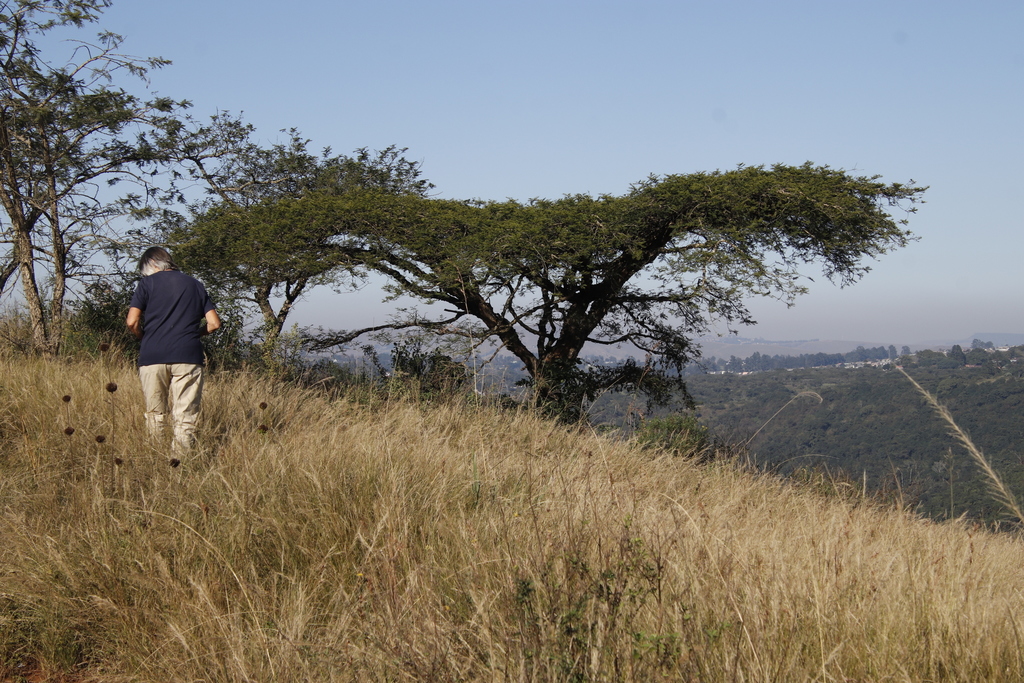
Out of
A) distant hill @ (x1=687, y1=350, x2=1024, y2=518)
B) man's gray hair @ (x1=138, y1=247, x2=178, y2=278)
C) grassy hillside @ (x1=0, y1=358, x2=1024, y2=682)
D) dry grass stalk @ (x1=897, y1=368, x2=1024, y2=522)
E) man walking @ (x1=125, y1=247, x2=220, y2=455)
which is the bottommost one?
distant hill @ (x1=687, y1=350, x2=1024, y2=518)

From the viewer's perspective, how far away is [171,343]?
5.29 m

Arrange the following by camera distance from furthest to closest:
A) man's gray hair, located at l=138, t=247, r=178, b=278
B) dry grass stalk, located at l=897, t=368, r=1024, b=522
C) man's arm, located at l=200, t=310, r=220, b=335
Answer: man's gray hair, located at l=138, t=247, r=178, b=278 < man's arm, located at l=200, t=310, r=220, b=335 < dry grass stalk, located at l=897, t=368, r=1024, b=522

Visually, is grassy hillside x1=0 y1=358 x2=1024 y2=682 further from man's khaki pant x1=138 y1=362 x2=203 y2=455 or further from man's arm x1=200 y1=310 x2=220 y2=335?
man's arm x1=200 y1=310 x2=220 y2=335

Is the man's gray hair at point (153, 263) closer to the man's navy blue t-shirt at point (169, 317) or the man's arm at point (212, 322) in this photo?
the man's navy blue t-shirt at point (169, 317)

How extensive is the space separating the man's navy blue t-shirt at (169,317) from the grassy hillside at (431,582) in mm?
901

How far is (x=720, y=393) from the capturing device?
84.2 metres

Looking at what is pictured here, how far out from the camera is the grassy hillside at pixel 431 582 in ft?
8.09

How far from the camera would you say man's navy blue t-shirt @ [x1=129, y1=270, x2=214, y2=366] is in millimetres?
5281

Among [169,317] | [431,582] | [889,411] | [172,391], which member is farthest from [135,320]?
[889,411]

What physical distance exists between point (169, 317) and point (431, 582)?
11.5 ft

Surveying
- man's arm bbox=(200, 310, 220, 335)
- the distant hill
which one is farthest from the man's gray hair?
the distant hill

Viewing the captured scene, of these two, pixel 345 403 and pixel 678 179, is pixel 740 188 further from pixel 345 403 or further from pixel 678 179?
pixel 345 403

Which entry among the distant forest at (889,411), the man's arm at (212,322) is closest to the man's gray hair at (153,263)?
the man's arm at (212,322)

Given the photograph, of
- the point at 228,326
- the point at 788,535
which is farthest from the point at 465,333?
the point at 788,535
